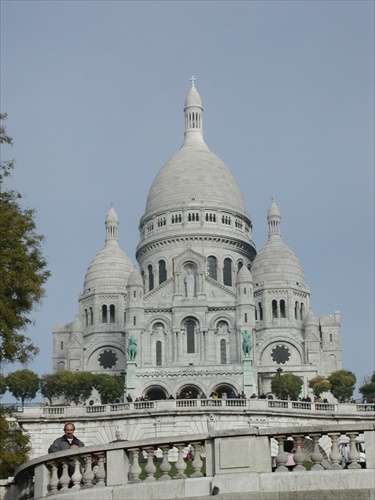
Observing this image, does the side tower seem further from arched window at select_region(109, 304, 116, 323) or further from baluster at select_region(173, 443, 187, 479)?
baluster at select_region(173, 443, 187, 479)

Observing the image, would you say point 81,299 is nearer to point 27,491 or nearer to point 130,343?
point 130,343

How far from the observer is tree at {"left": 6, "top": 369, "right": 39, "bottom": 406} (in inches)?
3455

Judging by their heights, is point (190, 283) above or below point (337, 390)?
above

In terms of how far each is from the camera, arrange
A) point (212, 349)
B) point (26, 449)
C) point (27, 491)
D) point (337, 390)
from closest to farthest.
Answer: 1. point (27, 491)
2. point (26, 449)
3. point (337, 390)
4. point (212, 349)

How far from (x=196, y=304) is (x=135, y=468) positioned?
85488mm

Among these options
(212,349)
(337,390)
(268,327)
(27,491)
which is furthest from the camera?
(268,327)

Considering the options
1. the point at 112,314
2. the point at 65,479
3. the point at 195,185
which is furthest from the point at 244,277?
the point at 65,479

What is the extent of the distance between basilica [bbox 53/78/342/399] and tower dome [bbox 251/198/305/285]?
142 mm

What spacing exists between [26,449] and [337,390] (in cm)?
6543

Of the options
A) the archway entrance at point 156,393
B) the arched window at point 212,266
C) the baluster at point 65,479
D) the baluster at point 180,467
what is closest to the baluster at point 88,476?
the baluster at point 65,479

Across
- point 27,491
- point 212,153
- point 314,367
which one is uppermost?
point 212,153

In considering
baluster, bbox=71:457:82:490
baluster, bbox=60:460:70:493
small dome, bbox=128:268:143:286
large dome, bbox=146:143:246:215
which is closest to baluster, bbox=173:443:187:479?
baluster, bbox=71:457:82:490

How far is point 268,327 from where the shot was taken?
104 metres

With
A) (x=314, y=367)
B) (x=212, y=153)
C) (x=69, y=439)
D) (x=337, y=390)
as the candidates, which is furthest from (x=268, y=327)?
(x=69, y=439)
